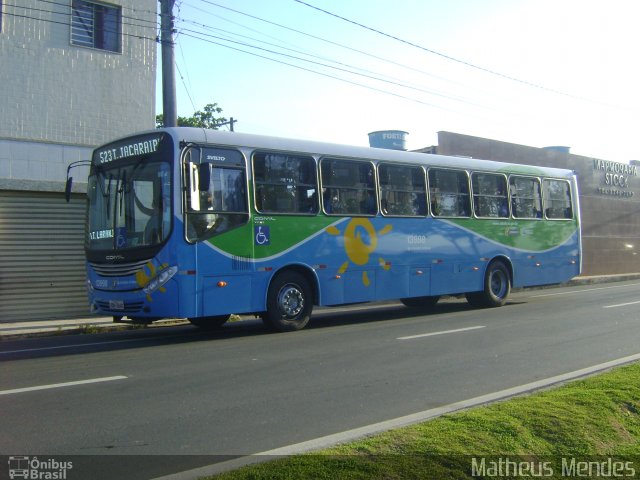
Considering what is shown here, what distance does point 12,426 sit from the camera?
19.3 ft

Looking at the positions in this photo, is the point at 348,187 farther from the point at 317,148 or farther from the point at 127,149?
the point at 127,149

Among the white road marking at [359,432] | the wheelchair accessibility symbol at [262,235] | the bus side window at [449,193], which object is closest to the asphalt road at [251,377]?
the white road marking at [359,432]

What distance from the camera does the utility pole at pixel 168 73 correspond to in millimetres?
14297

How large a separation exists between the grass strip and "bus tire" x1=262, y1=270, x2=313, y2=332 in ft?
20.3

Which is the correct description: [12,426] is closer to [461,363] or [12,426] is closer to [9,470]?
[9,470]

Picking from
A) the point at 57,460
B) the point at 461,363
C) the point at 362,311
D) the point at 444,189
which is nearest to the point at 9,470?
the point at 57,460

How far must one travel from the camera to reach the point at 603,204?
34.9 metres

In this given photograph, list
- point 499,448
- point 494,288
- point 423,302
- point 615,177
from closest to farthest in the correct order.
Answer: point 499,448, point 494,288, point 423,302, point 615,177

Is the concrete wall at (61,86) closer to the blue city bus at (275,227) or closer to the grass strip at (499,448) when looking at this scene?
the blue city bus at (275,227)

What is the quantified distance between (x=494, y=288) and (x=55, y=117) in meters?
11.9

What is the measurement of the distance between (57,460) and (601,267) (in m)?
33.4

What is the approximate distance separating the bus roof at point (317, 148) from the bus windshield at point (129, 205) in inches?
29.1

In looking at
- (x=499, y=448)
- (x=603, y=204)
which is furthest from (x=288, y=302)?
(x=603, y=204)

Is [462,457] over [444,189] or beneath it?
beneath
